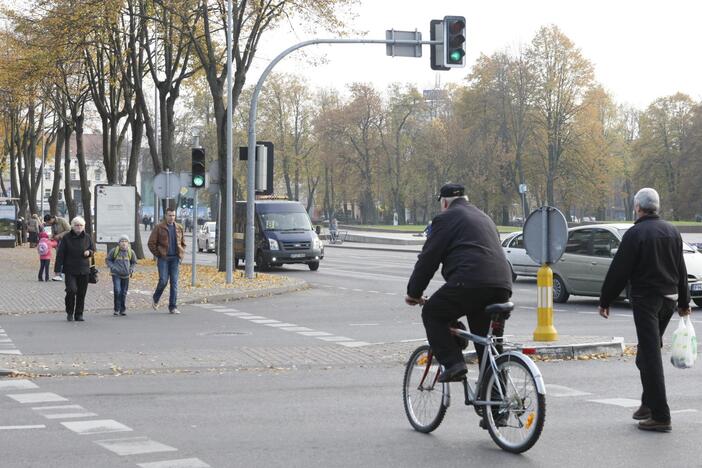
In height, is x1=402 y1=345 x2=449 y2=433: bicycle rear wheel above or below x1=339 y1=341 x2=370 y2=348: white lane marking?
above

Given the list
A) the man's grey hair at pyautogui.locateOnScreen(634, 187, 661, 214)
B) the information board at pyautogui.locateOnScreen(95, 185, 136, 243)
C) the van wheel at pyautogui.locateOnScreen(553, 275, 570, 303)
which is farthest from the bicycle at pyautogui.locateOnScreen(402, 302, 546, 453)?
the information board at pyautogui.locateOnScreen(95, 185, 136, 243)

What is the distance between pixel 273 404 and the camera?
9188 mm

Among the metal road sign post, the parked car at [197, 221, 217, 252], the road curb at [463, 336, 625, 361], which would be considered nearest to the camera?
the road curb at [463, 336, 625, 361]

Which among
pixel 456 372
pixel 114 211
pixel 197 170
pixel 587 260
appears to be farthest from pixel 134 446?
pixel 114 211

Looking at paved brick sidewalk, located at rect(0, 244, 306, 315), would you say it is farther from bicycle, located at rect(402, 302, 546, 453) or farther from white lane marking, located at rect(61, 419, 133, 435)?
bicycle, located at rect(402, 302, 546, 453)

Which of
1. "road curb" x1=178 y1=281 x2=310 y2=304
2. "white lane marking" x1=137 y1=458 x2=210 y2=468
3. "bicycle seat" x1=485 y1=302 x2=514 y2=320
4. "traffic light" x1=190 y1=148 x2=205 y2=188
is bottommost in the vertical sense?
"road curb" x1=178 y1=281 x2=310 y2=304

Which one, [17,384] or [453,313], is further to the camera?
[17,384]

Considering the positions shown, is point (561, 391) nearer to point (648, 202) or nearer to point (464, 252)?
point (648, 202)

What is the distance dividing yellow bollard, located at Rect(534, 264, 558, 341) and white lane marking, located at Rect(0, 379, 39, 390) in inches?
224

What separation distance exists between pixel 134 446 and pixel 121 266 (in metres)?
11.9

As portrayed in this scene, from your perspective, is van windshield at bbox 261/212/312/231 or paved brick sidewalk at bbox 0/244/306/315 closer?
paved brick sidewalk at bbox 0/244/306/315

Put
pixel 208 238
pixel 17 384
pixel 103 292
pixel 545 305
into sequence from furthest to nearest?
pixel 208 238 < pixel 103 292 < pixel 545 305 < pixel 17 384

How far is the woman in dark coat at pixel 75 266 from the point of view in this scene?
18.1 metres

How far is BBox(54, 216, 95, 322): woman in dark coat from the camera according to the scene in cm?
1806
